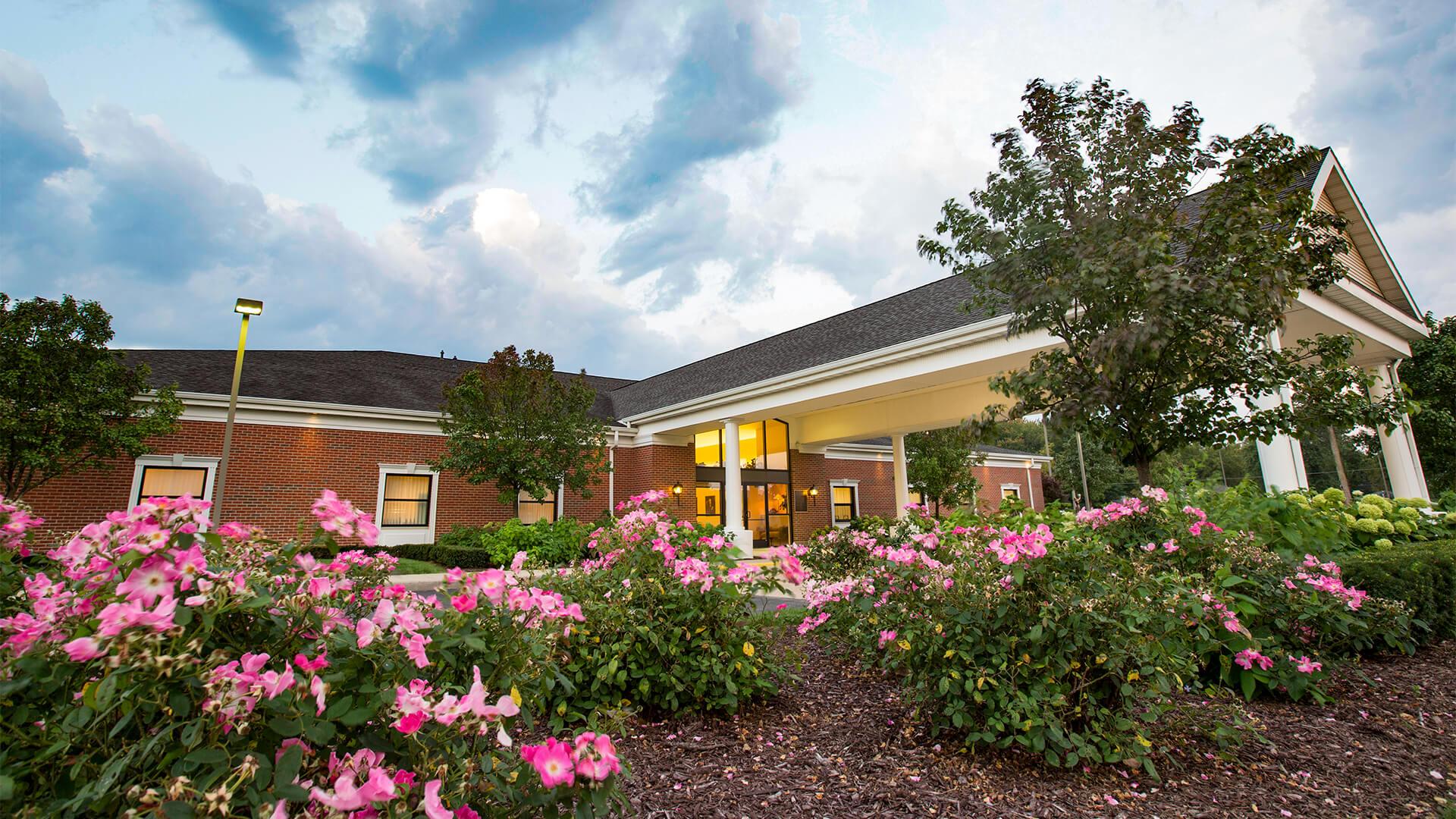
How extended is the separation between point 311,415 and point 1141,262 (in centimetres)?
1722

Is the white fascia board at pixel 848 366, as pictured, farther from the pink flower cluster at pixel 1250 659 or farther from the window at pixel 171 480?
the window at pixel 171 480

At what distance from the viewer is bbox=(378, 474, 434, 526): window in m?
→ 15.8

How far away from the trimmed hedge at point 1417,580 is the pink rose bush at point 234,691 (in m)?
5.85

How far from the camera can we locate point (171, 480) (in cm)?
1381

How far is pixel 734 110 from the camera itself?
1377 cm

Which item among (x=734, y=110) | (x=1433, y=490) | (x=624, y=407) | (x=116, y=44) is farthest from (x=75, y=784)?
(x=1433, y=490)

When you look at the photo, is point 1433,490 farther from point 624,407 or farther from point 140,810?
point 140,810

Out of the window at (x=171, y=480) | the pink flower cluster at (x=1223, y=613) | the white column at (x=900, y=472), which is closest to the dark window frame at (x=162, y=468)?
the window at (x=171, y=480)

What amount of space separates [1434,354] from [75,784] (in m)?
25.3

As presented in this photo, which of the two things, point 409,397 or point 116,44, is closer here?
point 116,44

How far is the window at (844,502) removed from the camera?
23.0 metres

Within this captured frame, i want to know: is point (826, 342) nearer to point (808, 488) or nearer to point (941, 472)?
point (808, 488)

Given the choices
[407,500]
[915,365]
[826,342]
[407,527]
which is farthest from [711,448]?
[915,365]

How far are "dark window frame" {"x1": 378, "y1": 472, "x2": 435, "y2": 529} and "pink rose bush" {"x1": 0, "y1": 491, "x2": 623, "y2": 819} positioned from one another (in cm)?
1582
